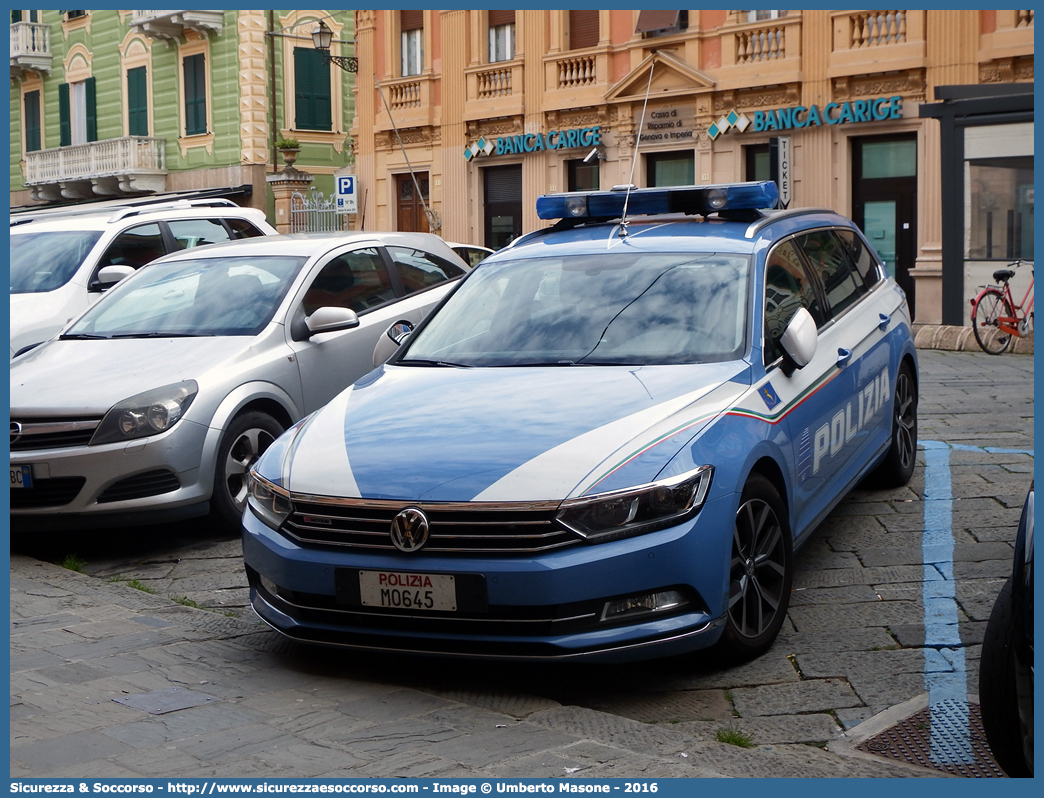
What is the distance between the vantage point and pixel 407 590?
4.40 m

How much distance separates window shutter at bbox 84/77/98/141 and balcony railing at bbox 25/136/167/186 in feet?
2.82

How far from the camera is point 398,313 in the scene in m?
8.48

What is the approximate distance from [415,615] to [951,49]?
61.4 feet

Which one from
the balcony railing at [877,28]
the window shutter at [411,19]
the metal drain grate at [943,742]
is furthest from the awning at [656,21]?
the metal drain grate at [943,742]

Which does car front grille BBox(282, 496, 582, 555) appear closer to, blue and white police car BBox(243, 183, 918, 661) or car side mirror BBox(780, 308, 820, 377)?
blue and white police car BBox(243, 183, 918, 661)

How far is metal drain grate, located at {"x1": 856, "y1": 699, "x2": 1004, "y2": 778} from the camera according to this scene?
378cm

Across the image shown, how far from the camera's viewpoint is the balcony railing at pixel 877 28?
2144 cm

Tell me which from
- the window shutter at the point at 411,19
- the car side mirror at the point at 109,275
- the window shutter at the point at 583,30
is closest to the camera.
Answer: the car side mirror at the point at 109,275

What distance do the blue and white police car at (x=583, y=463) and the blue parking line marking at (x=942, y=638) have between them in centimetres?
56

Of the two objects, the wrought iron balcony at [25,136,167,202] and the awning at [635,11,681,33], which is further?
the wrought iron balcony at [25,136,167,202]

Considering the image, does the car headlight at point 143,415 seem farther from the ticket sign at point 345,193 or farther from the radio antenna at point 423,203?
the radio antenna at point 423,203

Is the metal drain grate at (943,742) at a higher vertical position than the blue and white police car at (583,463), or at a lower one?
lower

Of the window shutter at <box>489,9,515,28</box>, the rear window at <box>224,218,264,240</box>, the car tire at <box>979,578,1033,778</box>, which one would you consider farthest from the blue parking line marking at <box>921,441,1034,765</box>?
the window shutter at <box>489,9,515,28</box>

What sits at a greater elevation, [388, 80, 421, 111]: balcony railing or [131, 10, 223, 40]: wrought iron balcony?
[131, 10, 223, 40]: wrought iron balcony
